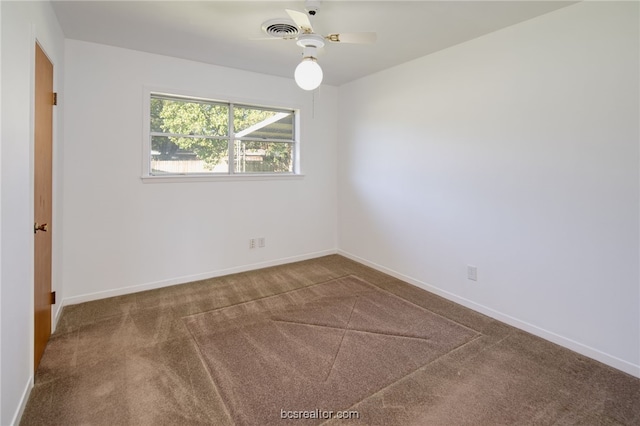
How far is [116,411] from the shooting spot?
5.86 ft

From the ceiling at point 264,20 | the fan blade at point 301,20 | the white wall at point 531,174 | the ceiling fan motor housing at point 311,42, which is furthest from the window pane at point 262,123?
the fan blade at point 301,20

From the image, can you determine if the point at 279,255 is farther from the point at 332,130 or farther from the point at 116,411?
the point at 116,411

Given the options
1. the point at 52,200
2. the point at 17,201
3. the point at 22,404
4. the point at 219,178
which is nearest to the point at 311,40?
the point at 17,201

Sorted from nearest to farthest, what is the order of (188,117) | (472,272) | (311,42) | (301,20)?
(301,20)
(311,42)
(472,272)
(188,117)

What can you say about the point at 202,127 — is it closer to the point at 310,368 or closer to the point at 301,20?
the point at 301,20

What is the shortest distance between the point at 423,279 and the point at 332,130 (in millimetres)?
2543

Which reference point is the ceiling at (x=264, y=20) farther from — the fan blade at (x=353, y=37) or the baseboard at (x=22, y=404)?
the baseboard at (x=22, y=404)

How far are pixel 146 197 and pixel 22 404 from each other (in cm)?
215

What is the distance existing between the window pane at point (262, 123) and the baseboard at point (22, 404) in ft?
10.0

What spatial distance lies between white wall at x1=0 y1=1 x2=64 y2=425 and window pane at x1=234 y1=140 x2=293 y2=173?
7.25 feet

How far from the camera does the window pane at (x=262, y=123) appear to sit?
13.5 ft

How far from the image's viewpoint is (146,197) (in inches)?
138

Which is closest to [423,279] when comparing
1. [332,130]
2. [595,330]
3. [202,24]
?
[595,330]

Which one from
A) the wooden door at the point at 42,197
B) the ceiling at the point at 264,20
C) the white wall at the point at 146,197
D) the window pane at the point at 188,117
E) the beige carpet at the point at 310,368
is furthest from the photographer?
the window pane at the point at 188,117
